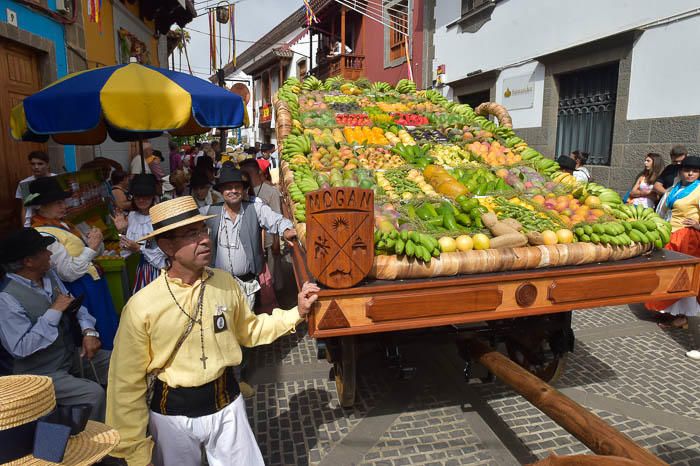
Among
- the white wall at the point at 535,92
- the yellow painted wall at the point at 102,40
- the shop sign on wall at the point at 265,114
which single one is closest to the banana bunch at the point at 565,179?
the white wall at the point at 535,92

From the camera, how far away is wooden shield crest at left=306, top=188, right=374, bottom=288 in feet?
7.98

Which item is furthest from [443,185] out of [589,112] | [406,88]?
[589,112]

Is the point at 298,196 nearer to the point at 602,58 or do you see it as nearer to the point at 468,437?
the point at 468,437

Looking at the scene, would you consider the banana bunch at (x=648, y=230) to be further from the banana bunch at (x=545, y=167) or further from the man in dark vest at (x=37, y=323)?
the man in dark vest at (x=37, y=323)

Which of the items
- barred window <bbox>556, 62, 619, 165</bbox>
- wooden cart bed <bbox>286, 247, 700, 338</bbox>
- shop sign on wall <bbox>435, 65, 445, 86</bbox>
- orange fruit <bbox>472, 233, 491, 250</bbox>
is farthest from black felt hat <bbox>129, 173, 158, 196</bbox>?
shop sign on wall <bbox>435, 65, 445, 86</bbox>

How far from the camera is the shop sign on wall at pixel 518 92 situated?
9922mm

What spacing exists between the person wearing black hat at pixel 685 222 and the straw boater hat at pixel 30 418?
5.36 m

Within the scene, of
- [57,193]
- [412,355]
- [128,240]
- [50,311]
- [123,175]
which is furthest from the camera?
[123,175]

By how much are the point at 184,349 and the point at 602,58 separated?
8604 mm

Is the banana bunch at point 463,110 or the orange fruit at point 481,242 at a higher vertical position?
the banana bunch at point 463,110

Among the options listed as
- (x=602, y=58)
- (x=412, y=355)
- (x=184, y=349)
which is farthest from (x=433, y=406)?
(x=602, y=58)

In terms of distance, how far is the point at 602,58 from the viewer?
8.00m

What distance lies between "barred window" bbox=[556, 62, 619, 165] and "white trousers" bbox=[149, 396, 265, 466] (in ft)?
27.2

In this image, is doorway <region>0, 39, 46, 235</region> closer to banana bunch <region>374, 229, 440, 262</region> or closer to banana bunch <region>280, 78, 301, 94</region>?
banana bunch <region>280, 78, 301, 94</region>
